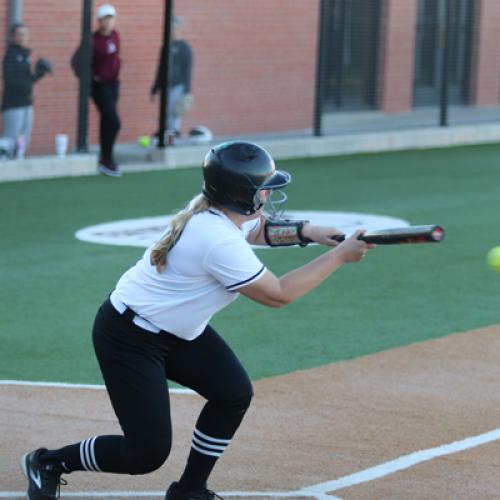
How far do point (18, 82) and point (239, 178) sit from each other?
1193 centimetres

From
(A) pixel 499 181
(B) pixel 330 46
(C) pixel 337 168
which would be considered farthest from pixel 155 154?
(B) pixel 330 46

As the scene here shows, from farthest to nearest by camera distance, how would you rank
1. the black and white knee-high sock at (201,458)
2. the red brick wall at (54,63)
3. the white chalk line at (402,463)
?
1. the red brick wall at (54,63)
2. the white chalk line at (402,463)
3. the black and white knee-high sock at (201,458)

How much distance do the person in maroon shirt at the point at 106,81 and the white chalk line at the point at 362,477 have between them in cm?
1121

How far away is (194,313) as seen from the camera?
543cm

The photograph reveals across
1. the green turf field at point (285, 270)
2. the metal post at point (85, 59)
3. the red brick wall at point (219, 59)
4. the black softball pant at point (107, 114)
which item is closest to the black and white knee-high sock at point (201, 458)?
the green turf field at point (285, 270)

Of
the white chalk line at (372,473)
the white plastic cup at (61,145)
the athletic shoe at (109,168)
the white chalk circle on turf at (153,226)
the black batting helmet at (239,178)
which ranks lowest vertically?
the white chalk line at (372,473)

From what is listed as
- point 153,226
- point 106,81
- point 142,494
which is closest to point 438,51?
point 106,81

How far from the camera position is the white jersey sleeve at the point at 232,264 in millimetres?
5273

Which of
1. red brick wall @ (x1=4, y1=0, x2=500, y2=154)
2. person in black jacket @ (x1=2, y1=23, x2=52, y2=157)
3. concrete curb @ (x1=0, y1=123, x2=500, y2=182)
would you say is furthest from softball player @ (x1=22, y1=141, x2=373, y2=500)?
red brick wall @ (x1=4, y1=0, x2=500, y2=154)

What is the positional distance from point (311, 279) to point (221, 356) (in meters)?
0.53

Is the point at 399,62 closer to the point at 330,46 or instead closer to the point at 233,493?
the point at 330,46

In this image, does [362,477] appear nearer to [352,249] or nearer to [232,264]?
[352,249]

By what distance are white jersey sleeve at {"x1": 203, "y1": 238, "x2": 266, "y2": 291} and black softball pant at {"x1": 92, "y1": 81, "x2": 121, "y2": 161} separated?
1239 centimetres

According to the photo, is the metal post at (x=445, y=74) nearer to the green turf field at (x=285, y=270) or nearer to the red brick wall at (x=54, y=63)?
the green turf field at (x=285, y=270)
